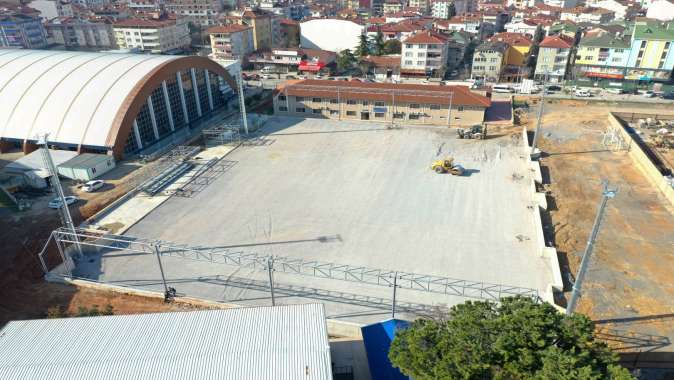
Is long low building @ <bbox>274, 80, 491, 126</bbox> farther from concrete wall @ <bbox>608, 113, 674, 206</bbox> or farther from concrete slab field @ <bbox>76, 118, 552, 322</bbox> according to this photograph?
concrete wall @ <bbox>608, 113, 674, 206</bbox>

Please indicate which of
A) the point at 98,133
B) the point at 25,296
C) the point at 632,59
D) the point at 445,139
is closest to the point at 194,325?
the point at 25,296

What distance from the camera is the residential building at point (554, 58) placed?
6156 cm

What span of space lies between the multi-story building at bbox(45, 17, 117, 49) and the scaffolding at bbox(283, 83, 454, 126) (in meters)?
69.0

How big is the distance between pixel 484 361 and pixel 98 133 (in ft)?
114

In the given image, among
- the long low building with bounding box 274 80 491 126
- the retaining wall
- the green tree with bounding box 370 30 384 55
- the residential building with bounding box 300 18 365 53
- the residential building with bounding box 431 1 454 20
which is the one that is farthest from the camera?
the residential building with bounding box 431 1 454 20

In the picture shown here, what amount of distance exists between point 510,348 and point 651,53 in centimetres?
6390

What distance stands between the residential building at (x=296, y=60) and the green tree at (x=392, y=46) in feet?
34.1

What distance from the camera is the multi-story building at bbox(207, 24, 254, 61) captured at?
244 ft

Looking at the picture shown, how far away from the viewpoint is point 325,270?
74.5 feet

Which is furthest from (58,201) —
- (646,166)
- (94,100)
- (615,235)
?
(646,166)

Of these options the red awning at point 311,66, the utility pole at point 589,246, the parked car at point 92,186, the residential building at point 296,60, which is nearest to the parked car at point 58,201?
the parked car at point 92,186

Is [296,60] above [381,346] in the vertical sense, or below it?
above

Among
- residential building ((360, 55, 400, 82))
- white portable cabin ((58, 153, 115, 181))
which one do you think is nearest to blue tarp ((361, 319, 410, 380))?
white portable cabin ((58, 153, 115, 181))

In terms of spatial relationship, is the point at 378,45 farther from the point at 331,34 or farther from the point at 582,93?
the point at 582,93
